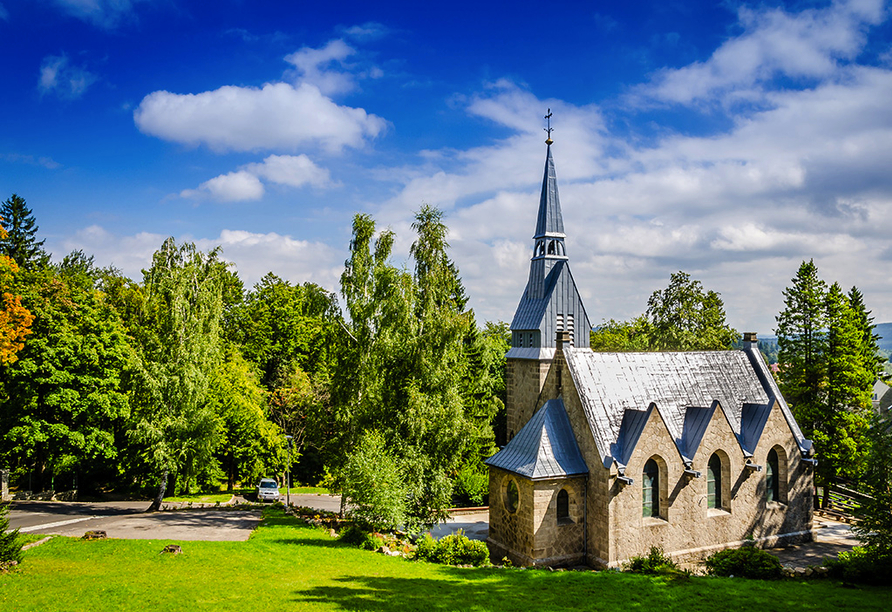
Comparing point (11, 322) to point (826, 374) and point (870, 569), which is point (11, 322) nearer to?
point (870, 569)

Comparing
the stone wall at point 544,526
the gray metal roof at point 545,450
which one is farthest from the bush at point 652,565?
the gray metal roof at point 545,450

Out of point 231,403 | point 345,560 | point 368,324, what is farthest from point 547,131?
point 231,403

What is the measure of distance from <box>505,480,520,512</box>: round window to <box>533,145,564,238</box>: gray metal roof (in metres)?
14.1

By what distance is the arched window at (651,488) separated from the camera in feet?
76.1

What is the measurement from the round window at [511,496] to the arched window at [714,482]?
9468 mm

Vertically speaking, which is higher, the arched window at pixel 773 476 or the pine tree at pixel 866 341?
the pine tree at pixel 866 341

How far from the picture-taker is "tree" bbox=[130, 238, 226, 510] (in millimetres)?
27953

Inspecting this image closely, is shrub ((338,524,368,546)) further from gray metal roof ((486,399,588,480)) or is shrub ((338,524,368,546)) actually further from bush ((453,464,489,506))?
bush ((453,464,489,506))

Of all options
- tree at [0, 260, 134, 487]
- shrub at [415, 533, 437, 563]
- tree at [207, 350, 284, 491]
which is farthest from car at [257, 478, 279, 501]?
shrub at [415, 533, 437, 563]

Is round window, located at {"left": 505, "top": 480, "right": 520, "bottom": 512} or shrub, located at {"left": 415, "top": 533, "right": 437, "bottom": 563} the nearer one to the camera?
shrub, located at {"left": 415, "top": 533, "right": 437, "bottom": 563}

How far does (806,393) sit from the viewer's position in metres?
33.5

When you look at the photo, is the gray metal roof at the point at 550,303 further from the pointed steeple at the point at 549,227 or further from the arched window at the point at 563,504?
the arched window at the point at 563,504

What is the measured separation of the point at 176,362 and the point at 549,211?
73.6 feet

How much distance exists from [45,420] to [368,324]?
22.7m
